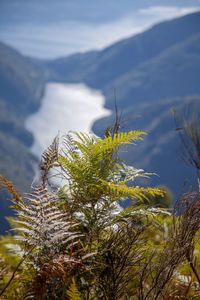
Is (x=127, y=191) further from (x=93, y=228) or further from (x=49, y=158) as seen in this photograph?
(x=49, y=158)

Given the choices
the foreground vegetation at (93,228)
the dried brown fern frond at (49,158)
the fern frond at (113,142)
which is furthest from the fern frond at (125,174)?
the dried brown fern frond at (49,158)

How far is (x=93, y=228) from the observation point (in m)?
2.24

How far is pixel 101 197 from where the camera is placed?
234cm

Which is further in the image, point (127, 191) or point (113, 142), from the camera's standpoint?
point (113, 142)

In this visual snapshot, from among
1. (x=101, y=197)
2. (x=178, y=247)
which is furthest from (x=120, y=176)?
(x=178, y=247)

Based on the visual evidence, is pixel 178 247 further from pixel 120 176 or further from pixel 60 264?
pixel 60 264

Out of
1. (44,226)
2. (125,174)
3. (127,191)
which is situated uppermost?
(125,174)

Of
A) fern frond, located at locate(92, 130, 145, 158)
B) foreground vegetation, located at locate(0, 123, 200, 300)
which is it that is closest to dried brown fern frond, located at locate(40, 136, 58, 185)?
foreground vegetation, located at locate(0, 123, 200, 300)

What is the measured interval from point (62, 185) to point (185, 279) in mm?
904

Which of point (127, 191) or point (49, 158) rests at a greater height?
point (49, 158)

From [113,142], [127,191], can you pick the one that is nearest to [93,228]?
[127,191]

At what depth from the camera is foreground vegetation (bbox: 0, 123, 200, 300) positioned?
2.04m

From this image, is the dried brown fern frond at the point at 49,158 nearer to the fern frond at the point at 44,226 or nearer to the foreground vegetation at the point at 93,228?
the foreground vegetation at the point at 93,228

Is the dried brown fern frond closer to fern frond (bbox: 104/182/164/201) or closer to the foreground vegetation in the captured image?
the foreground vegetation
